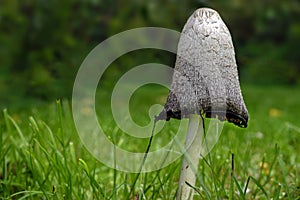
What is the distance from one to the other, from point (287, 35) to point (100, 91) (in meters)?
5.66

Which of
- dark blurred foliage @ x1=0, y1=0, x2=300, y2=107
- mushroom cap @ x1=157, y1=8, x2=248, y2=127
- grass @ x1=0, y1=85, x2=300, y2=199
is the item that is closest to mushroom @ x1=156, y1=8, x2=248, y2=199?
mushroom cap @ x1=157, y1=8, x2=248, y2=127

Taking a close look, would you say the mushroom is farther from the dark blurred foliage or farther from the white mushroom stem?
the dark blurred foliage

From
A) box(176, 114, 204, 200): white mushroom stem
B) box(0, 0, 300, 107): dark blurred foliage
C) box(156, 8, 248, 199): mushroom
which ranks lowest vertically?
box(176, 114, 204, 200): white mushroom stem

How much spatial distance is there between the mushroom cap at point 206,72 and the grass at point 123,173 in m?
0.16

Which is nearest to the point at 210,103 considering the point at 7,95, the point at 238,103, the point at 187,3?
the point at 238,103

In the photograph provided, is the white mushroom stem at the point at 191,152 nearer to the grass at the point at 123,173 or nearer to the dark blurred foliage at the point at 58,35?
the grass at the point at 123,173

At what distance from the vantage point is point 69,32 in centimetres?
452

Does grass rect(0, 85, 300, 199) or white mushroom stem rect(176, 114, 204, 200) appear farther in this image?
grass rect(0, 85, 300, 199)

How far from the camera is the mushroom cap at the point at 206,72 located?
4.06 ft

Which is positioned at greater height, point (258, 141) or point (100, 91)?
point (100, 91)

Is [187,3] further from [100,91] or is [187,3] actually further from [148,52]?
[100,91]

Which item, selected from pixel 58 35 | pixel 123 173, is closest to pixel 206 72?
pixel 123 173

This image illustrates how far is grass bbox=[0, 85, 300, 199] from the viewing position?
1.43 metres

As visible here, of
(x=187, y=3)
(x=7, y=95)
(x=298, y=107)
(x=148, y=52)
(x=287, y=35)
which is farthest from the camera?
(x=287, y=35)
